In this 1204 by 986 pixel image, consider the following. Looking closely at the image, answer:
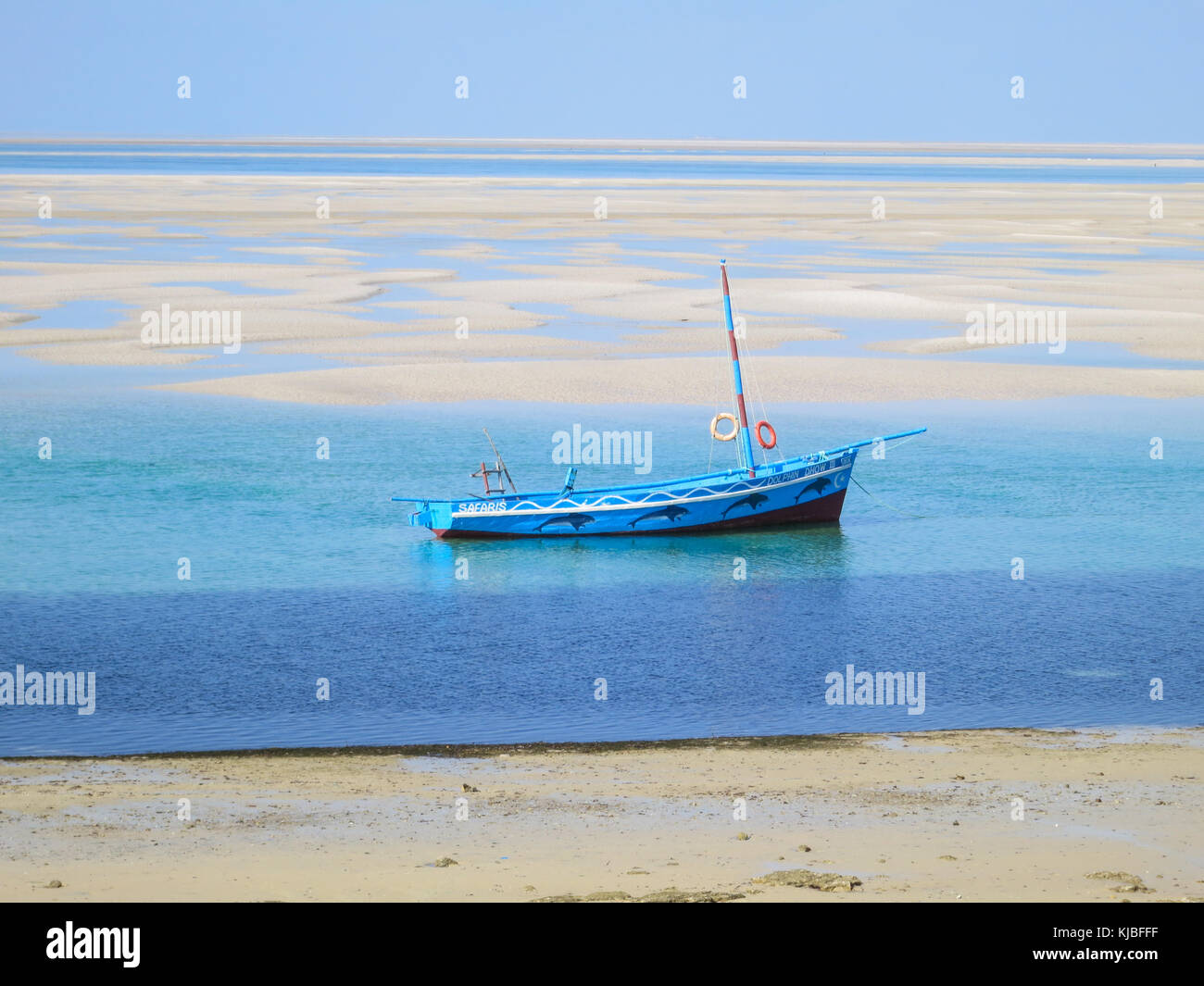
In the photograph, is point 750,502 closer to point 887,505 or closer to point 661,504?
point 661,504

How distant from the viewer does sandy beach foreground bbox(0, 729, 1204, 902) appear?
11.8 metres

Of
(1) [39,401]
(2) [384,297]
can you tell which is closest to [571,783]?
(1) [39,401]

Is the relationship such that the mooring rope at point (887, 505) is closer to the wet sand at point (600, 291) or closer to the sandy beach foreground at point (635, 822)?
the wet sand at point (600, 291)

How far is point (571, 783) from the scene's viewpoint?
14.9 m

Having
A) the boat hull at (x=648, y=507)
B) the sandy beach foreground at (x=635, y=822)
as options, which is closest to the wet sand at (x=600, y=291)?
the boat hull at (x=648, y=507)

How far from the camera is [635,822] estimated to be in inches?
533

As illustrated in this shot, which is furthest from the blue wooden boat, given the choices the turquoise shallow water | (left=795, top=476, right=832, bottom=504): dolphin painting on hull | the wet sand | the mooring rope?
the wet sand

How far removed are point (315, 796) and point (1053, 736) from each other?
749cm

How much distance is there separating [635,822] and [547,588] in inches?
396

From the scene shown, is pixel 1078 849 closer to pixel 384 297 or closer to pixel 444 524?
pixel 444 524

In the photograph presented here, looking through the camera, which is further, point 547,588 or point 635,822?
point 547,588

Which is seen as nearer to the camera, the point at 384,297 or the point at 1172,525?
the point at 1172,525

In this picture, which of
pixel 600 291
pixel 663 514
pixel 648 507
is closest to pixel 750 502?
pixel 663 514

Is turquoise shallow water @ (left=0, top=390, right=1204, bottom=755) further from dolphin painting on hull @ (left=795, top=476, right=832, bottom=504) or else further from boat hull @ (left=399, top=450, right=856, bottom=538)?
dolphin painting on hull @ (left=795, top=476, right=832, bottom=504)
